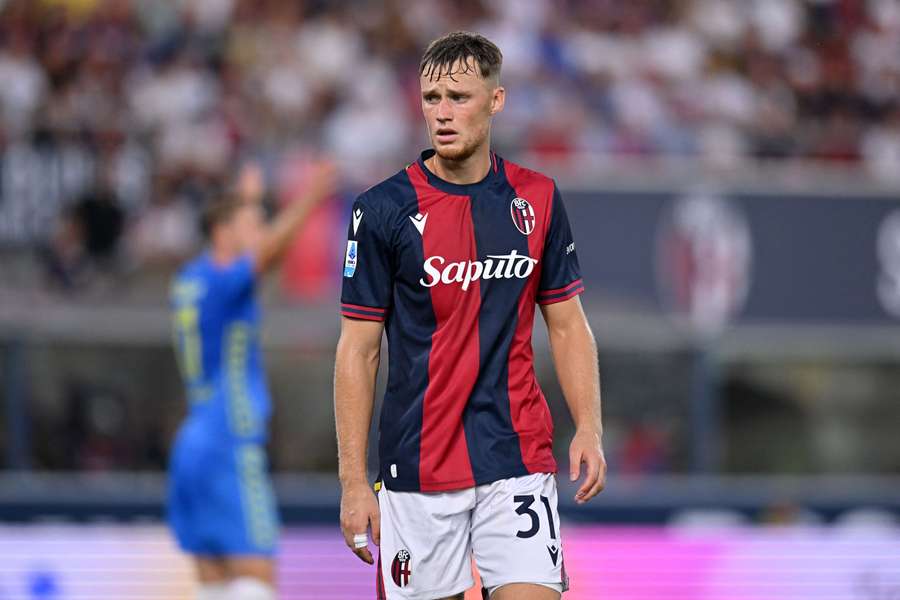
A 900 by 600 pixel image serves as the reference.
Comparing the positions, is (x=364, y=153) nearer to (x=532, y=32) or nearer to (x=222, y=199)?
(x=532, y=32)

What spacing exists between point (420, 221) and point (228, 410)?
2.76m

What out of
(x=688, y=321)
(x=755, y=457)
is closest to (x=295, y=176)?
(x=688, y=321)

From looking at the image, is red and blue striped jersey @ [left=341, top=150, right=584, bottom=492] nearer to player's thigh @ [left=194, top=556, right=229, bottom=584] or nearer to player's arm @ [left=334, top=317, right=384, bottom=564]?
player's arm @ [left=334, top=317, right=384, bottom=564]

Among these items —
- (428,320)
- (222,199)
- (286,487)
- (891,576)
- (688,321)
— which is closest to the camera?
(428,320)

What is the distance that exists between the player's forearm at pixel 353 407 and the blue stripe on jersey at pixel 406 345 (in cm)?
13

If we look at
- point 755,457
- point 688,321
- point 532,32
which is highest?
point 532,32

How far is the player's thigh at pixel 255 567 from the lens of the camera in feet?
21.8

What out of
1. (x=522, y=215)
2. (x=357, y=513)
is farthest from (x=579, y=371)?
(x=357, y=513)

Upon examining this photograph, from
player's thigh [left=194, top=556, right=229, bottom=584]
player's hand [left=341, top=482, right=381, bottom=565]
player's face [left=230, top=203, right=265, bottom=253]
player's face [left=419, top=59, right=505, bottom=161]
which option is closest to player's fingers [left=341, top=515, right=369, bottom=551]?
player's hand [left=341, top=482, right=381, bottom=565]

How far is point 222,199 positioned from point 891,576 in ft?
12.9

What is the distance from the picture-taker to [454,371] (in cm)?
433

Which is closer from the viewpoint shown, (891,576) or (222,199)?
(222,199)

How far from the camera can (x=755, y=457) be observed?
14.1 m

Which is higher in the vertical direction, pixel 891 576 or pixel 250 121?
pixel 250 121
